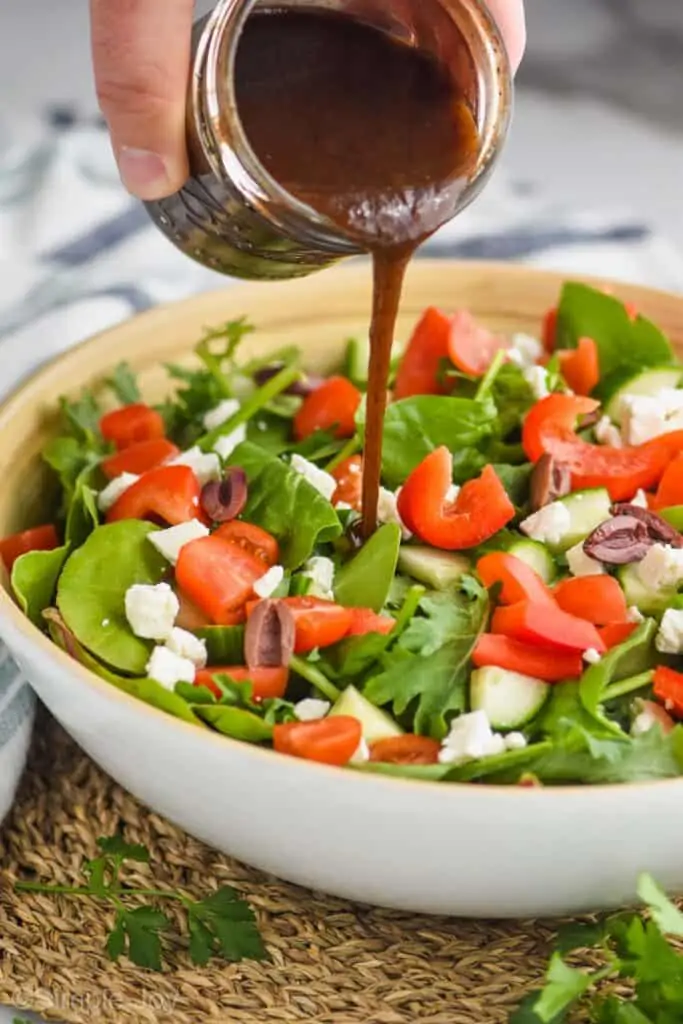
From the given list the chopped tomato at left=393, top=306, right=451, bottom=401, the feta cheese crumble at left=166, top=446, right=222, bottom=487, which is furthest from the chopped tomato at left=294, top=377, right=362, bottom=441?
the feta cheese crumble at left=166, top=446, right=222, bottom=487

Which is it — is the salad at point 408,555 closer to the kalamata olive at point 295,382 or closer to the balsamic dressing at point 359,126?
the kalamata olive at point 295,382

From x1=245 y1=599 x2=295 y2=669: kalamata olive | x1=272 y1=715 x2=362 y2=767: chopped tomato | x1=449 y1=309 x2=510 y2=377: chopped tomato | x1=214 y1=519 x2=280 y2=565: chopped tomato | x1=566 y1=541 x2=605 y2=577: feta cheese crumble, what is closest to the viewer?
x1=272 y1=715 x2=362 y2=767: chopped tomato

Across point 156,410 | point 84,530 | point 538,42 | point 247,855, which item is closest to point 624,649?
point 247,855

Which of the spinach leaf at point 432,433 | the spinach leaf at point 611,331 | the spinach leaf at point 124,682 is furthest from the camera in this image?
the spinach leaf at point 611,331

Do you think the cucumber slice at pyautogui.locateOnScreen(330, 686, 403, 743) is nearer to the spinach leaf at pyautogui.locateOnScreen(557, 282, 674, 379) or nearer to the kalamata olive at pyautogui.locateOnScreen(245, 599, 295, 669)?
the kalamata olive at pyautogui.locateOnScreen(245, 599, 295, 669)

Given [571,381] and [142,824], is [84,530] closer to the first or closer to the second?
[142,824]

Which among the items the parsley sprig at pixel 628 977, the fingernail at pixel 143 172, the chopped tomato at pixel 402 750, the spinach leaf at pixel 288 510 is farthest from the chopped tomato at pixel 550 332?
the parsley sprig at pixel 628 977
